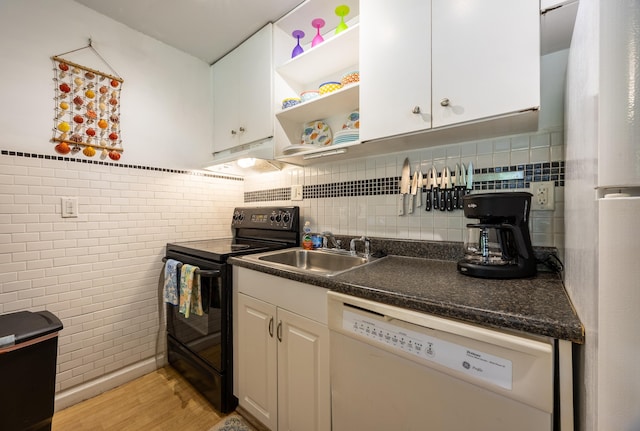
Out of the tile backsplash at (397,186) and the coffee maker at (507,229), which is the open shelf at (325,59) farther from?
the coffee maker at (507,229)

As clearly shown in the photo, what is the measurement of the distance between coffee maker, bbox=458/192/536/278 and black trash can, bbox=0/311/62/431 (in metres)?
1.89

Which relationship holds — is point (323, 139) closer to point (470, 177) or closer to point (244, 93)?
point (244, 93)

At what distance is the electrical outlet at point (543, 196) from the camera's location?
110 cm

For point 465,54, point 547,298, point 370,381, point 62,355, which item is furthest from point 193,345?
point 465,54

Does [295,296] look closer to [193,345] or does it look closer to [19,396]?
[193,345]

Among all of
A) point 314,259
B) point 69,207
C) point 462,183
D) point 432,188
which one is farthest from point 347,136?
point 69,207

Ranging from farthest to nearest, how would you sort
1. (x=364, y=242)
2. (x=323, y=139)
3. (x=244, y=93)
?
1. (x=244, y=93)
2. (x=323, y=139)
3. (x=364, y=242)

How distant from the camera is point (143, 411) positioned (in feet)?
5.07

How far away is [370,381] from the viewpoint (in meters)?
0.90

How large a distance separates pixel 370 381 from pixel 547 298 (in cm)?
Answer: 60

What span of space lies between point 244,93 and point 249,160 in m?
0.58

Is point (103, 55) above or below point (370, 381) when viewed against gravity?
above

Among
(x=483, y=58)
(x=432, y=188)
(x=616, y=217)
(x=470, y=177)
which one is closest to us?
(x=616, y=217)

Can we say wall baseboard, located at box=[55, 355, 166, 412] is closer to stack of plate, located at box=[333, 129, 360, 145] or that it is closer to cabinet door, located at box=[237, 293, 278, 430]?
cabinet door, located at box=[237, 293, 278, 430]
